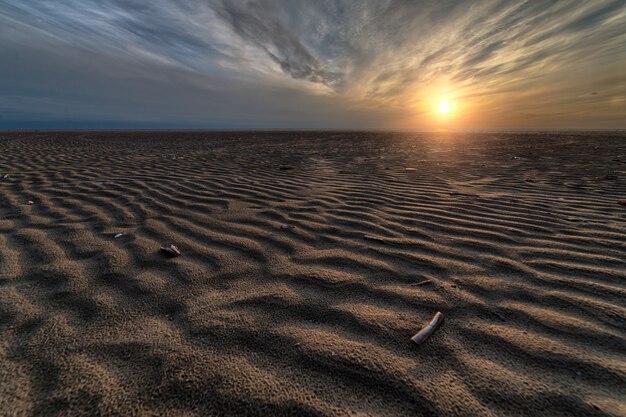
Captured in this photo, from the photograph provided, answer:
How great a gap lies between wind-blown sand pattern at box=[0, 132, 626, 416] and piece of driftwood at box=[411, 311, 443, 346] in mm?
34

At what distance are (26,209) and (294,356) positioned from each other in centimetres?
367

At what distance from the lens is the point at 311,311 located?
1.52 meters

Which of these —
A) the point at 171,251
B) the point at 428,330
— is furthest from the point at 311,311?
the point at 171,251

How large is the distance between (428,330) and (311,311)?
599 mm

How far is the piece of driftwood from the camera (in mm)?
1304

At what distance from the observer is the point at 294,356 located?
1231 millimetres

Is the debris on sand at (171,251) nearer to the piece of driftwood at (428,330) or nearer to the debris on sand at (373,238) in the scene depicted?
the debris on sand at (373,238)

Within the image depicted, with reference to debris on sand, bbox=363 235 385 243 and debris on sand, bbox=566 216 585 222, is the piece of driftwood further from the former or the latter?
debris on sand, bbox=566 216 585 222

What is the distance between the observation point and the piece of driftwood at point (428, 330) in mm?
1304

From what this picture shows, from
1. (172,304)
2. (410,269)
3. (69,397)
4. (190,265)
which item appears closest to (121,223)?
(190,265)

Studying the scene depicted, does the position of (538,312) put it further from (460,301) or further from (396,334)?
(396,334)

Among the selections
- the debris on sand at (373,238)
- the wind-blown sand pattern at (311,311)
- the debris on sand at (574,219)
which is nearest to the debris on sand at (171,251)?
the wind-blown sand pattern at (311,311)

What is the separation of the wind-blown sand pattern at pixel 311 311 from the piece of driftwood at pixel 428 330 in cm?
3

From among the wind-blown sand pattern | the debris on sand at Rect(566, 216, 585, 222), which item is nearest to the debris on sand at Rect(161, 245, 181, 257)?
the wind-blown sand pattern
